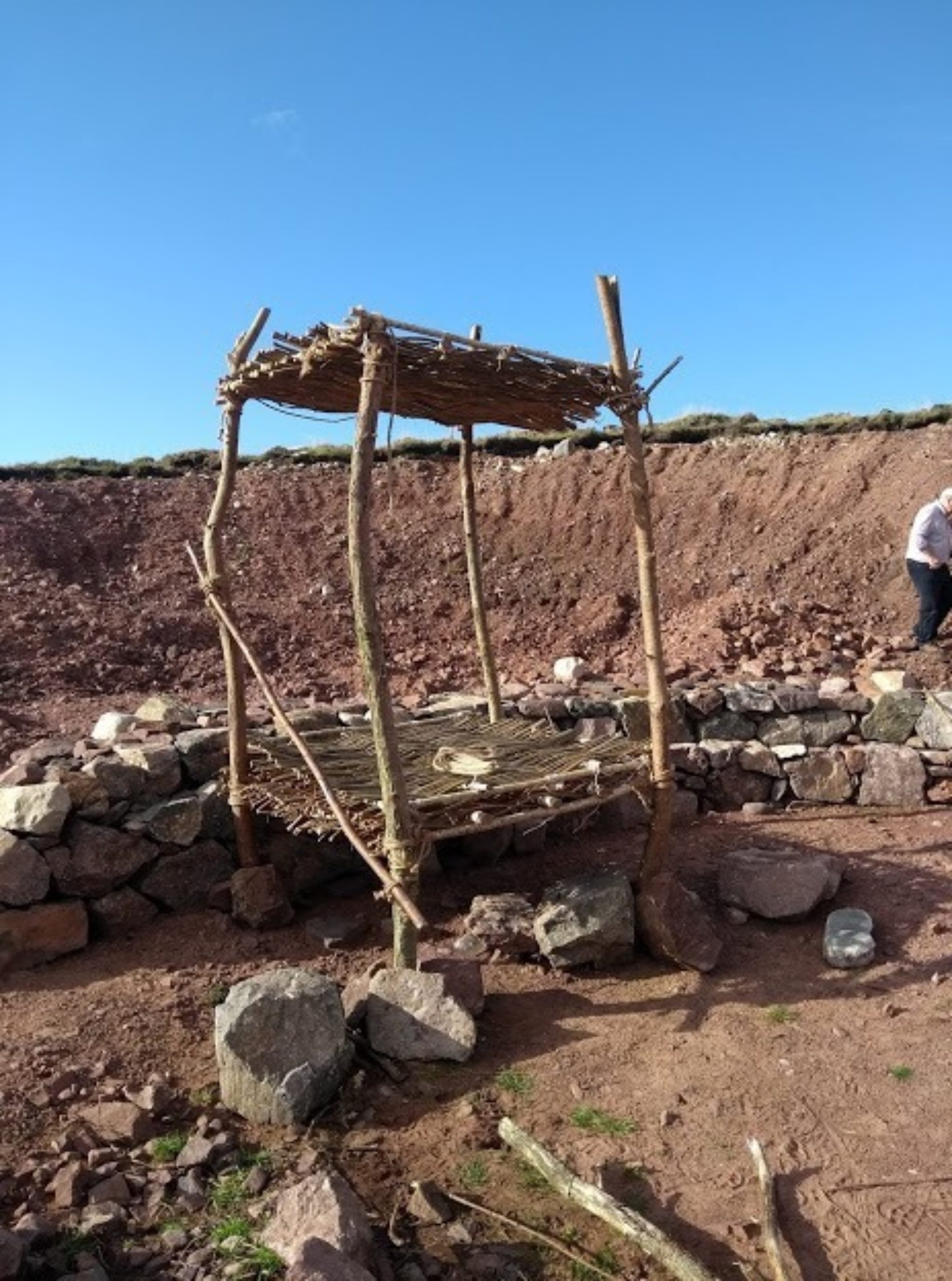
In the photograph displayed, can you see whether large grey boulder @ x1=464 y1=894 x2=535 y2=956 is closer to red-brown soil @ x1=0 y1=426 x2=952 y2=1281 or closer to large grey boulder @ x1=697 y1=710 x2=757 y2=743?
red-brown soil @ x1=0 y1=426 x2=952 y2=1281

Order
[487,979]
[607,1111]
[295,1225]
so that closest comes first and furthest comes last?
[295,1225] → [607,1111] → [487,979]

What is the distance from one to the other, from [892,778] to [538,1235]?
4.13 meters

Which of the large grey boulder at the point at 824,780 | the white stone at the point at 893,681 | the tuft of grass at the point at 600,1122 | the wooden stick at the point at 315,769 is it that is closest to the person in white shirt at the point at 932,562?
the white stone at the point at 893,681

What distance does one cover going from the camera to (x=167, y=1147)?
3.40 metres

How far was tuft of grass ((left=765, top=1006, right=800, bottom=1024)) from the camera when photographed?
4.17m

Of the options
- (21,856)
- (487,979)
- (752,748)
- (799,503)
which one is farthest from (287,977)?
(799,503)

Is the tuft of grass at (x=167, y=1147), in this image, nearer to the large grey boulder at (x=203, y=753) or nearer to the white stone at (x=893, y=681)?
the large grey boulder at (x=203, y=753)

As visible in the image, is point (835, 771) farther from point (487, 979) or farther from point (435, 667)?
point (435, 667)

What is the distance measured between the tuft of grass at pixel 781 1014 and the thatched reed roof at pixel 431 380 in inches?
107

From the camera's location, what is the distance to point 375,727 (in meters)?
4.05

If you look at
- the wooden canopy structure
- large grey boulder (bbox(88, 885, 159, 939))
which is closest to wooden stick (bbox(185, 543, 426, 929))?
the wooden canopy structure

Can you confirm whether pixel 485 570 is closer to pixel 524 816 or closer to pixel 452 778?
pixel 452 778

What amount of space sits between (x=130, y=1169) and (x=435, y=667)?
5909 mm

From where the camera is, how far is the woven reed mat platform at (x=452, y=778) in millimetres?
4363
